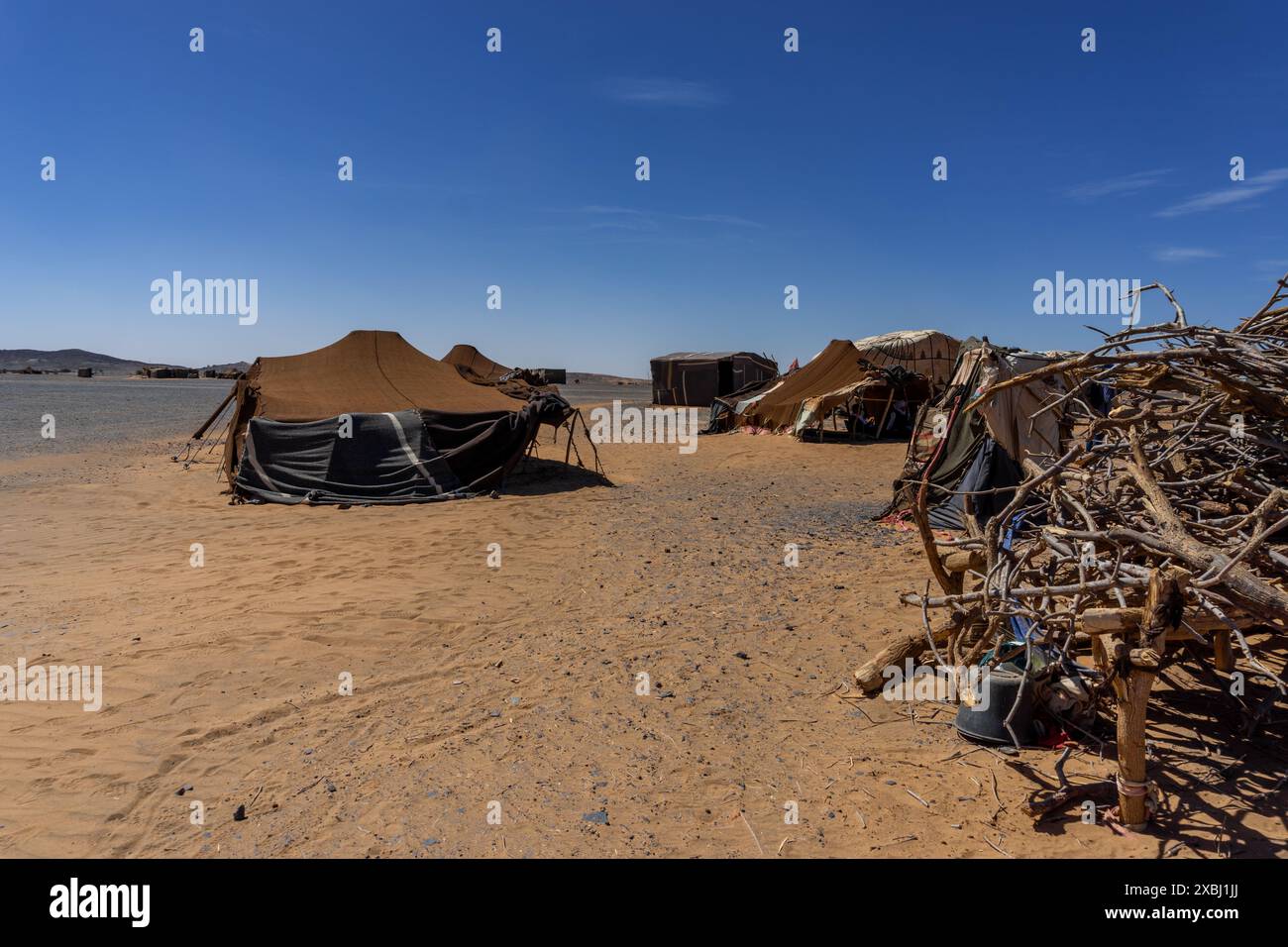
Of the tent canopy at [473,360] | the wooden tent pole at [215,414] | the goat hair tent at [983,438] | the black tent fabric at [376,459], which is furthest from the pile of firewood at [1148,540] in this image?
the tent canopy at [473,360]

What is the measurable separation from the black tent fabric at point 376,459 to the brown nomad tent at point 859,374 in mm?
9933

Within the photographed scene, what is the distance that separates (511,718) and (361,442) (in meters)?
8.80

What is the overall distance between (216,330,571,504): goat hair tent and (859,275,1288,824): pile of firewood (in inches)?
349

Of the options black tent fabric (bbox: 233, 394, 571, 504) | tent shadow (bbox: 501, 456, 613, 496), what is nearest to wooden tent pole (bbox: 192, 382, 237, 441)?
black tent fabric (bbox: 233, 394, 571, 504)

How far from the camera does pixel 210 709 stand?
4.81 m

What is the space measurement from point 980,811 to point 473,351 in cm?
3138

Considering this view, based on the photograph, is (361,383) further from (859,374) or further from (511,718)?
(859,374)

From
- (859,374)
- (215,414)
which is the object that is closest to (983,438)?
(859,374)

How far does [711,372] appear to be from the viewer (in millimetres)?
35156

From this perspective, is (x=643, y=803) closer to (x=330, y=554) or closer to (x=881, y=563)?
(x=881, y=563)

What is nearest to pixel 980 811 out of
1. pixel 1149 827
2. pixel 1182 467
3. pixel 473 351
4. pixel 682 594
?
pixel 1149 827

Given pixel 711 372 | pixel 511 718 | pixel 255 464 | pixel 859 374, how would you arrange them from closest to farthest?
pixel 511 718 → pixel 255 464 → pixel 859 374 → pixel 711 372

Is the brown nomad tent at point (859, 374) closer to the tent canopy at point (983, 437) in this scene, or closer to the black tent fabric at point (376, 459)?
the tent canopy at point (983, 437)
